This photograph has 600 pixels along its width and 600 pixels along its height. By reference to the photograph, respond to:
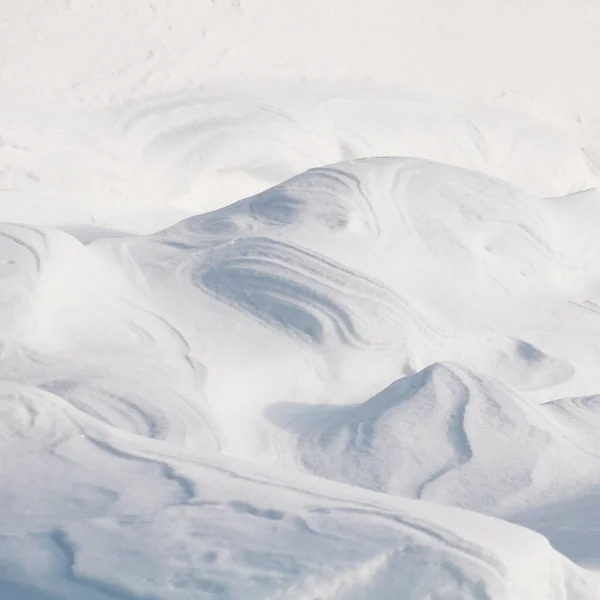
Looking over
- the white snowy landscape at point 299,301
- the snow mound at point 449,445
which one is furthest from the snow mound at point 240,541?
the snow mound at point 449,445

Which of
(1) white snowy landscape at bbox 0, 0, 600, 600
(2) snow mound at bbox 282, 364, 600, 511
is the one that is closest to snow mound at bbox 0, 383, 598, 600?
(1) white snowy landscape at bbox 0, 0, 600, 600

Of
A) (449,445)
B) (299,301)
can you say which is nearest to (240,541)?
(449,445)

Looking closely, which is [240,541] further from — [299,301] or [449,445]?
[299,301]

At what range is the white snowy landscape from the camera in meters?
1.16

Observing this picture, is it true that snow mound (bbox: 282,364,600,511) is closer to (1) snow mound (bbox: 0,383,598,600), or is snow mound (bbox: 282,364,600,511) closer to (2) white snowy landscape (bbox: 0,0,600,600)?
(2) white snowy landscape (bbox: 0,0,600,600)

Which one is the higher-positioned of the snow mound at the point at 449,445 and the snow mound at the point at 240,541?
the snow mound at the point at 240,541

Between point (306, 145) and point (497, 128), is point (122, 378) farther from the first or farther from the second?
point (497, 128)

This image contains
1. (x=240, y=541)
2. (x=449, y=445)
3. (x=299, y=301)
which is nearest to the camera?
(x=240, y=541)

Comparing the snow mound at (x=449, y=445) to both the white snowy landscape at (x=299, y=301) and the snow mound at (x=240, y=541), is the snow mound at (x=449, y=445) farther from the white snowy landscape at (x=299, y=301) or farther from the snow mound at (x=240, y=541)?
the snow mound at (x=240, y=541)

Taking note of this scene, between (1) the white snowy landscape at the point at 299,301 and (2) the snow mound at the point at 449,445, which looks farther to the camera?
(2) the snow mound at the point at 449,445

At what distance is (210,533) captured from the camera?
3.83 ft

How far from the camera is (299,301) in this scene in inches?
85.0

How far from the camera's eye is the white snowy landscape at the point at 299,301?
1159 mm

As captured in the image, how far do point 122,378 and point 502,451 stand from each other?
23.6 inches
